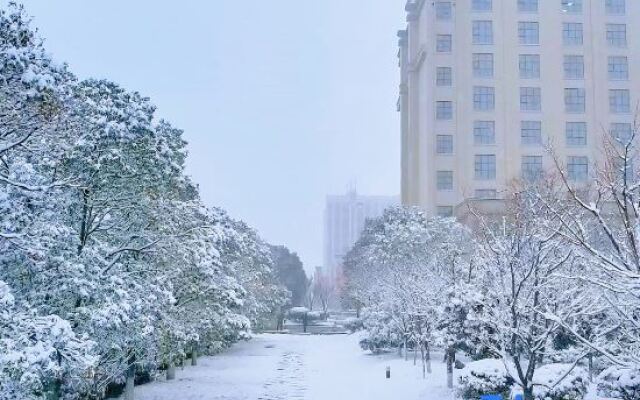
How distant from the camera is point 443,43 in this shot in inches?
2298

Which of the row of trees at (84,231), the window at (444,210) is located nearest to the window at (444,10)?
the window at (444,210)

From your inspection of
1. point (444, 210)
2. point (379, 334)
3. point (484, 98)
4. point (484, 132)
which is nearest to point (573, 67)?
point (484, 98)

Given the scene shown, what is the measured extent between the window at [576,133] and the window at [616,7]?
1023 cm

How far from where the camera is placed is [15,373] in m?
10.6

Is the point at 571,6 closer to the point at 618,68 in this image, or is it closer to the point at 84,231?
the point at 618,68

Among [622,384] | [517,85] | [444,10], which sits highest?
[444,10]

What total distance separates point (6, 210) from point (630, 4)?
59.7 metres

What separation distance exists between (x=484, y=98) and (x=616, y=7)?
1405cm

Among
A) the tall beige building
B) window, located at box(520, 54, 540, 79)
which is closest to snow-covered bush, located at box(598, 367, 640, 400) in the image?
the tall beige building

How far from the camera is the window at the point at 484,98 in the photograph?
57375 mm

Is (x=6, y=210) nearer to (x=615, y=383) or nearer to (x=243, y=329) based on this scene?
(x=615, y=383)

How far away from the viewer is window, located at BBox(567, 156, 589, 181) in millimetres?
55875

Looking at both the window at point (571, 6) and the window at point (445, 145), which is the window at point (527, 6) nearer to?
the window at point (571, 6)

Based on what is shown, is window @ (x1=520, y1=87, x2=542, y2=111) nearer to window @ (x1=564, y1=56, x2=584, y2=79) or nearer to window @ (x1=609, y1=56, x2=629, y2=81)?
window @ (x1=564, y1=56, x2=584, y2=79)
